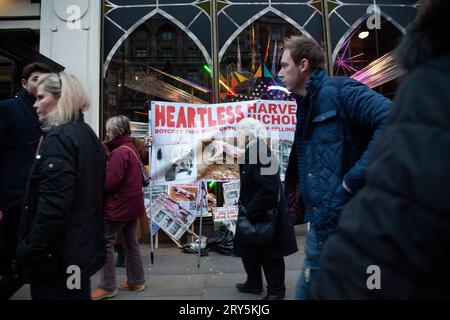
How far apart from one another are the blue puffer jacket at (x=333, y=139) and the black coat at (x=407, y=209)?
0.99 meters

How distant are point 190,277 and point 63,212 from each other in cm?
300

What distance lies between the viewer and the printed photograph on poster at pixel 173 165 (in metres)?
5.36

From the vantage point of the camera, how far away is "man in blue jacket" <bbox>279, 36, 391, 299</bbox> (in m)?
1.99

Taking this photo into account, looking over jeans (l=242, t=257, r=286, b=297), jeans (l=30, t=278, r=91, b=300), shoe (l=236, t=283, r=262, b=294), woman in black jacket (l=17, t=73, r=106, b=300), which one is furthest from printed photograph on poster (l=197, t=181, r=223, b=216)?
jeans (l=30, t=278, r=91, b=300)

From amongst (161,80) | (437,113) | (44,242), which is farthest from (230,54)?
(437,113)

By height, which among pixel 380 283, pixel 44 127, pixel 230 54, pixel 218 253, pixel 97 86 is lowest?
pixel 218 253

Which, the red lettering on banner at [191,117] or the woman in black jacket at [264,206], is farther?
the red lettering on banner at [191,117]

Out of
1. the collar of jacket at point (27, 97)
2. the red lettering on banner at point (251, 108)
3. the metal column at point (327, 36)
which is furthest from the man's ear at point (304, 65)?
the metal column at point (327, 36)

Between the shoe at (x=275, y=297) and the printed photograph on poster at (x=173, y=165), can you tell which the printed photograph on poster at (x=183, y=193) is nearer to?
the printed photograph on poster at (x=173, y=165)

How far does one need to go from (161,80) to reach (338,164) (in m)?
5.92

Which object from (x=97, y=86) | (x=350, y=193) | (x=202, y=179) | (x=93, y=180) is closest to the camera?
(x=350, y=193)

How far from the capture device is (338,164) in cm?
205

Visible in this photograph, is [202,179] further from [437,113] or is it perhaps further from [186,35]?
[437,113]

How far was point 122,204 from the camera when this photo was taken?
4.26 metres
